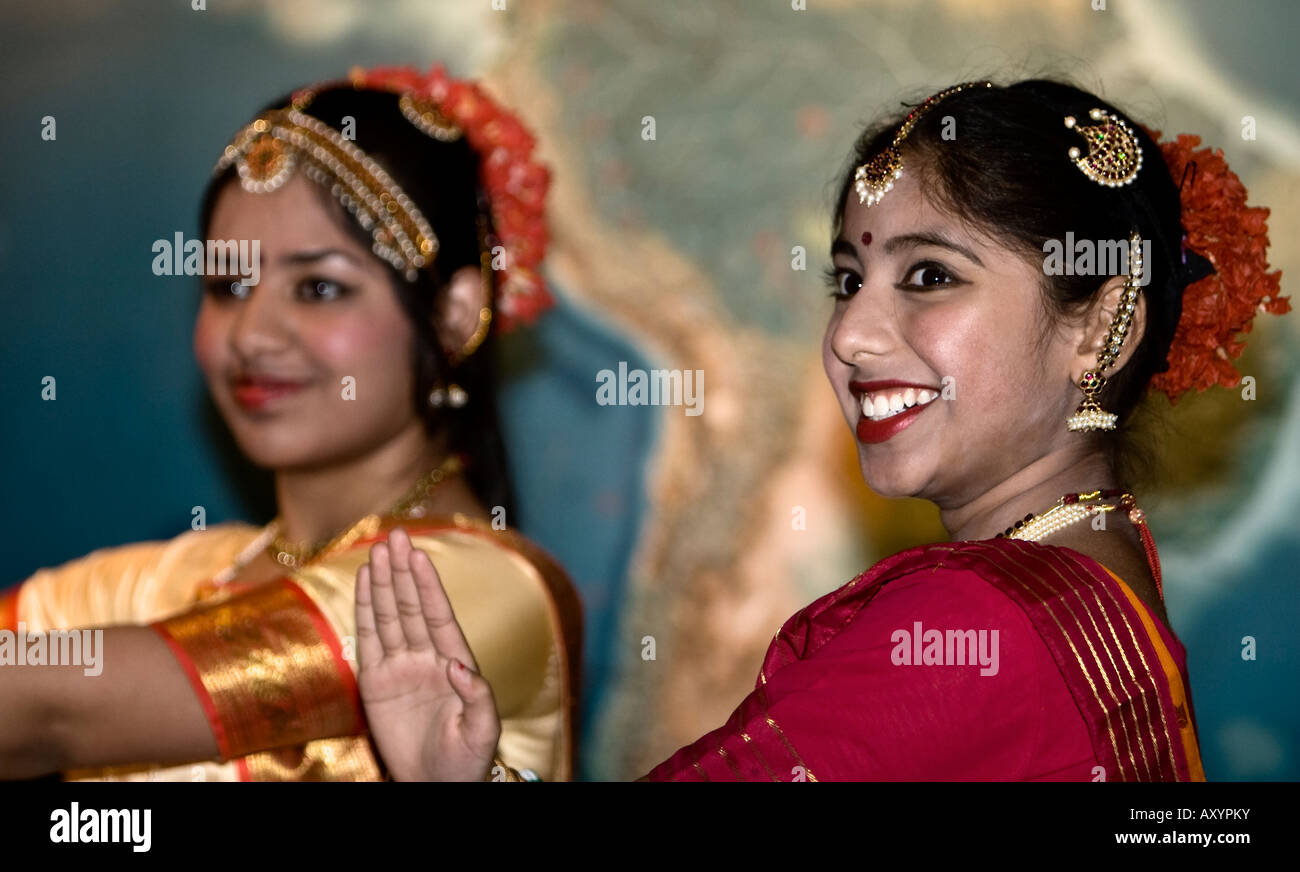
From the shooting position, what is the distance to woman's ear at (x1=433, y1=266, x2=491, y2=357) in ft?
6.75

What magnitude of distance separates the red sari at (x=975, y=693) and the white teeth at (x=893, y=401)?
0.77ft

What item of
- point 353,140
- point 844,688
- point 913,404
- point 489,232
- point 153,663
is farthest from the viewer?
point 489,232

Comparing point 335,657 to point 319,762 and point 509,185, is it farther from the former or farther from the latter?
point 509,185

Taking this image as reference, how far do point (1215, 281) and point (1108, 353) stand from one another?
0.86ft

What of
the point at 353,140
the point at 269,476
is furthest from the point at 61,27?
the point at 353,140

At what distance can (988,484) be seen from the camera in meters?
1.43

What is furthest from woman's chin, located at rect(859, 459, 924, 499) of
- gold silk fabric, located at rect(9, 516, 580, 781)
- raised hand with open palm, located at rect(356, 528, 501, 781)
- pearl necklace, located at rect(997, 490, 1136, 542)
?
gold silk fabric, located at rect(9, 516, 580, 781)

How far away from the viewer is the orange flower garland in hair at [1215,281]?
1558 mm

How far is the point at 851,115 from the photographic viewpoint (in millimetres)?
2951

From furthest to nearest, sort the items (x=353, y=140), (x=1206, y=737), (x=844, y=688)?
1. (x=1206, y=737)
2. (x=353, y=140)
3. (x=844, y=688)

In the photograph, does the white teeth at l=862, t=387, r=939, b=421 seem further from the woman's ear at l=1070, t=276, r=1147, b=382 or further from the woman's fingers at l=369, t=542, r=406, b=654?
the woman's fingers at l=369, t=542, r=406, b=654

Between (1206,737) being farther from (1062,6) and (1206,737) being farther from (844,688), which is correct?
(844,688)

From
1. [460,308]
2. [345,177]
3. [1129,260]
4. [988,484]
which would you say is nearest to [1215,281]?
[1129,260]

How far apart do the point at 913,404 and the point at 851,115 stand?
168 cm
